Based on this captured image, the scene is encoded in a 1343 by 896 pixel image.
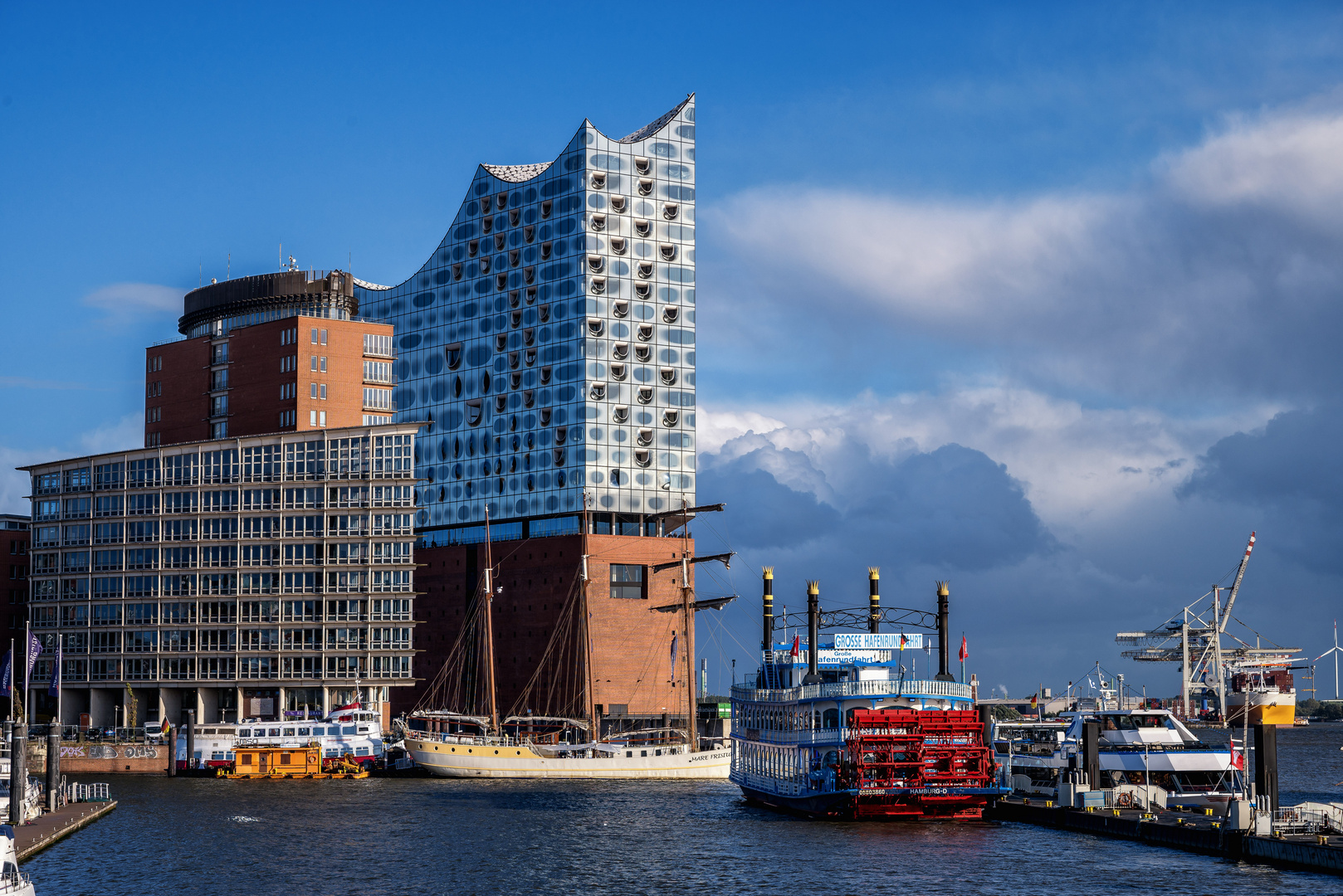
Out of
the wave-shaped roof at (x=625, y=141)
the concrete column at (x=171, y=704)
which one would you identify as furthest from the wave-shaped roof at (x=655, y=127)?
the concrete column at (x=171, y=704)

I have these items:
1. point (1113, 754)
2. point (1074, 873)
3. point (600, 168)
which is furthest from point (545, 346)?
point (1074, 873)

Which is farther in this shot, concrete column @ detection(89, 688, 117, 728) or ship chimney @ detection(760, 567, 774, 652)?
concrete column @ detection(89, 688, 117, 728)

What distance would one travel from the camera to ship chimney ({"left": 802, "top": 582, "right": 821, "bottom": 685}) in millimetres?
98812

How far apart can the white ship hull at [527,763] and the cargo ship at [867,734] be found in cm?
3854

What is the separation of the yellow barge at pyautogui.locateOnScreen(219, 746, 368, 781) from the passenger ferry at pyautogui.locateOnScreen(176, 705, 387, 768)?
1542mm

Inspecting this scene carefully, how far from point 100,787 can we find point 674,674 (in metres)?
78.4

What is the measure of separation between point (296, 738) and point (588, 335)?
6151 cm

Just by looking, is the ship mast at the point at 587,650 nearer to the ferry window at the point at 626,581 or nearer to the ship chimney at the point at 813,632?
the ferry window at the point at 626,581

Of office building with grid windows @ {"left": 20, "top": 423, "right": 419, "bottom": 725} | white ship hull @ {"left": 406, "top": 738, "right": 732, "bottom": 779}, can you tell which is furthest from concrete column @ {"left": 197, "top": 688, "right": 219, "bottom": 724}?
white ship hull @ {"left": 406, "top": 738, "right": 732, "bottom": 779}

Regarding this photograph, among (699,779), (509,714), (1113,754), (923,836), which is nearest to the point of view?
(923,836)

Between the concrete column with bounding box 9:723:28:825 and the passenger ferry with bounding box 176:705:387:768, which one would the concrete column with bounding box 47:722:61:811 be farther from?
the passenger ferry with bounding box 176:705:387:768

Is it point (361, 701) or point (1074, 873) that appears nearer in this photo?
point (1074, 873)

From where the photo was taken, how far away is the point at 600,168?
186m

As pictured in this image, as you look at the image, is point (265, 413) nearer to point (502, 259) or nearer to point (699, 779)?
point (502, 259)
